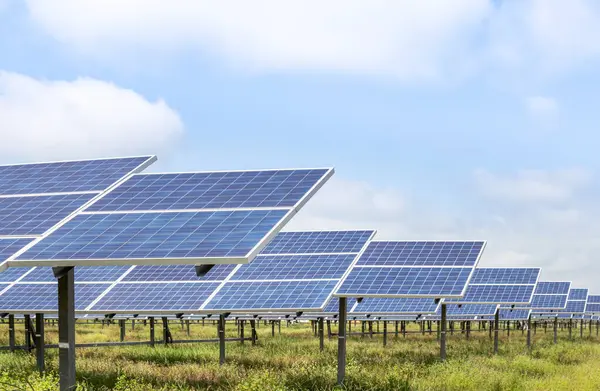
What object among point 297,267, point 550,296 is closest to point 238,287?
point 297,267

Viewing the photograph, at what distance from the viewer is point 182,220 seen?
1448 centimetres

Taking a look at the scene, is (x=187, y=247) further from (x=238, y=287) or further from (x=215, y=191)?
(x=238, y=287)

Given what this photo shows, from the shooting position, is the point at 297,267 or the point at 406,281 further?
the point at 406,281

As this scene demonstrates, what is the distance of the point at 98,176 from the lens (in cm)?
1852

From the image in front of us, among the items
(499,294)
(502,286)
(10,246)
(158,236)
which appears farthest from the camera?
(502,286)

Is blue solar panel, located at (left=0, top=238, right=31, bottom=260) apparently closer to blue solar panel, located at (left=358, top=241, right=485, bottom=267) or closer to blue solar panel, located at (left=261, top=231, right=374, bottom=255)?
blue solar panel, located at (left=261, top=231, right=374, bottom=255)

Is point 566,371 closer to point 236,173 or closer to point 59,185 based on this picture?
point 236,173

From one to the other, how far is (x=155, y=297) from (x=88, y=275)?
386 cm

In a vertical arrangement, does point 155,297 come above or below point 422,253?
below

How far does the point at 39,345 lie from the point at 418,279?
12.8 m

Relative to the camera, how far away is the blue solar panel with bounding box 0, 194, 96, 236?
48.5 ft

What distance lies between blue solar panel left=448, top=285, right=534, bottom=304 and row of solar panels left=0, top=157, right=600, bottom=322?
7.96 meters

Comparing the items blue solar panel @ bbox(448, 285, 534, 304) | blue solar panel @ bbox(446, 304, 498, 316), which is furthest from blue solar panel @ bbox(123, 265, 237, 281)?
blue solar panel @ bbox(446, 304, 498, 316)

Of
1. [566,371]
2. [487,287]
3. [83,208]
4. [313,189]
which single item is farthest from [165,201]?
[487,287]
